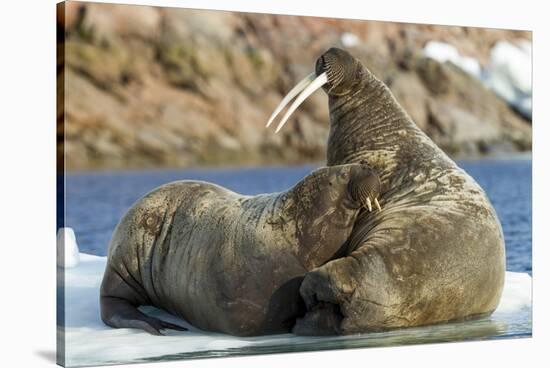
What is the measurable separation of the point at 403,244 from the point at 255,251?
113cm

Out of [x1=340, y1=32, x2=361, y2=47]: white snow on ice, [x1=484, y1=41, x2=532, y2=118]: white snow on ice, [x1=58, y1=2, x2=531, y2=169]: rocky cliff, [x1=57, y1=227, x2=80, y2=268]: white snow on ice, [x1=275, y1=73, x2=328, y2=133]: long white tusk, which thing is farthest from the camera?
[x1=484, y1=41, x2=532, y2=118]: white snow on ice

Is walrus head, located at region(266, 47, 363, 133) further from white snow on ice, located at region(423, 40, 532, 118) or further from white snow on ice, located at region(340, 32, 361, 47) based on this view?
white snow on ice, located at region(423, 40, 532, 118)

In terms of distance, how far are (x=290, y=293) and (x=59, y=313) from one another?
1737mm

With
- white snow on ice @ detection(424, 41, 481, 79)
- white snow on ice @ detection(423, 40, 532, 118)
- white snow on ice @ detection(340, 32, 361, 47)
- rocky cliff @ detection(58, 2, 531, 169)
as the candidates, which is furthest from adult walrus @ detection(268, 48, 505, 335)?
white snow on ice @ detection(423, 40, 532, 118)

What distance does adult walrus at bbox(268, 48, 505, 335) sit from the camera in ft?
28.5

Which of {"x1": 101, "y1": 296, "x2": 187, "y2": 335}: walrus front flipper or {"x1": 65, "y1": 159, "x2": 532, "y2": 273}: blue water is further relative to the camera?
{"x1": 65, "y1": 159, "x2": 532, "y2": 273}: blue water

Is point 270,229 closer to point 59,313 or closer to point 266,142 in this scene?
point 59,313

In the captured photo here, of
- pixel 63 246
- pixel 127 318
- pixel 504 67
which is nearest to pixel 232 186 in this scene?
pixel 504 67

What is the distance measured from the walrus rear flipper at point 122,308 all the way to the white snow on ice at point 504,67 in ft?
12.0

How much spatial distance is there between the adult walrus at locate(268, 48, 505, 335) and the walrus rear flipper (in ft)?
3.91

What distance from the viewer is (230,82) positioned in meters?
13.4

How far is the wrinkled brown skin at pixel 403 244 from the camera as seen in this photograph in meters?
8.69

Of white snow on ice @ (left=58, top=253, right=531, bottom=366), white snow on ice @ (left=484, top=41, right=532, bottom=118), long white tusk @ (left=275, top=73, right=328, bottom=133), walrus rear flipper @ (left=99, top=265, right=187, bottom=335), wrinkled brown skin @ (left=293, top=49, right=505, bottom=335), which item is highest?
white snow on ice @ (left=484, top=41, right=532, bottom=118)
